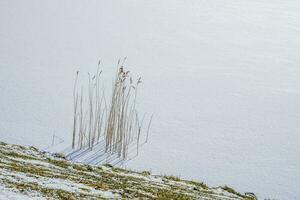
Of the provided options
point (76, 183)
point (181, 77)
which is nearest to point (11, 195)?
point (76, 183)

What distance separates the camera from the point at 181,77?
79.6 feet

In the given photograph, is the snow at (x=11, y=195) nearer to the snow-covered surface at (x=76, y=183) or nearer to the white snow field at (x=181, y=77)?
the snow-covered surface at (x=76, y=183)

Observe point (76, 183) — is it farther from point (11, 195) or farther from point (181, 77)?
point (181, 77)

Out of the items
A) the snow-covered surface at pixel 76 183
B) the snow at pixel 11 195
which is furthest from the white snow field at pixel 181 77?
the snow at pixel 11 195

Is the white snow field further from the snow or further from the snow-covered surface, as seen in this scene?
the snow

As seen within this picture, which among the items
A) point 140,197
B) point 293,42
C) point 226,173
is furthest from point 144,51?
point 140,197

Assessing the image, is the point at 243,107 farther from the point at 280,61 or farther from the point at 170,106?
the point at 280,61

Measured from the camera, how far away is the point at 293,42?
3138 cm

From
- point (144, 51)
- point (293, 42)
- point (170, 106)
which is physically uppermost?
point (293, 42)

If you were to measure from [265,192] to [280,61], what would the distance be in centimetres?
1368

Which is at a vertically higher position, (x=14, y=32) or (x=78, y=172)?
(x=14, y=32)

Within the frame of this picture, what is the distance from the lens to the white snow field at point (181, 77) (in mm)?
17281

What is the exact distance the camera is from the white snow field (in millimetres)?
17281

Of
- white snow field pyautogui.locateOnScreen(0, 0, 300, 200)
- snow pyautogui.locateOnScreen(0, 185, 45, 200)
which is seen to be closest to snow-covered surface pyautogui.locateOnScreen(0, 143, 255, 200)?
snow pyautogui.locateOnScreen(0, 185, 45, 200)
